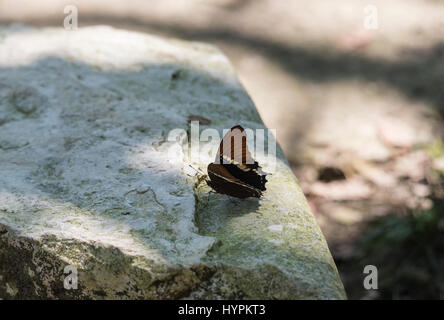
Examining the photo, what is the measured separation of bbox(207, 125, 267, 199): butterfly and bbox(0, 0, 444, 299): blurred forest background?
1.42m


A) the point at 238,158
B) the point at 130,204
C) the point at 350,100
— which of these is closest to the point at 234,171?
the point at 238,158


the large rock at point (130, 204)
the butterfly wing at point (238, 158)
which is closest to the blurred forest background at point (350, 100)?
the large rock at point (130, 204)

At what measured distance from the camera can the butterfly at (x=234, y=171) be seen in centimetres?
126

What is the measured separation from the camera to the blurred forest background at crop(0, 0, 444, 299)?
261 centimetres

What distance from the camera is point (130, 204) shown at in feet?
4.28

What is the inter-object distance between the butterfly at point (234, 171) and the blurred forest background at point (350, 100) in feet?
4.67

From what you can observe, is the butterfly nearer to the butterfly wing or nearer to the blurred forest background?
the butterfly wing

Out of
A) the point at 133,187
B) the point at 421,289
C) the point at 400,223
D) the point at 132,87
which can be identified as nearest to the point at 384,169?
the point at 400,223

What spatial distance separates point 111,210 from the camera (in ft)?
4.21

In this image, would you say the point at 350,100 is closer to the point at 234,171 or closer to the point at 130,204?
the point at 234,171

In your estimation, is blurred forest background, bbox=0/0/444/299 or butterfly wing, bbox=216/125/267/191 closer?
butterfly wing, bbox=216/125/267/191

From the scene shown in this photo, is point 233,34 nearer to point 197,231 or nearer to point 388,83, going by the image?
point 388,83

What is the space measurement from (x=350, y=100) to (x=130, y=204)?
2754 mm

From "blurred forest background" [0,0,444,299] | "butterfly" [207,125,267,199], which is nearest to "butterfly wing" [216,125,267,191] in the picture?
"butterfly" [207,125,267,199]
